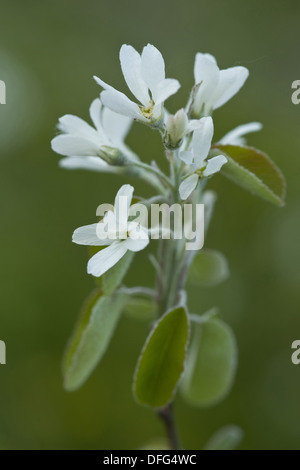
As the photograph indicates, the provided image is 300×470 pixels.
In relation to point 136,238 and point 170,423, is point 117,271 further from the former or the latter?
point 170,423

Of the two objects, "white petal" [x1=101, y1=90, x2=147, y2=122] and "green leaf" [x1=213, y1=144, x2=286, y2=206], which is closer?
"white petal" [x1=101, y1=90, x2=147, y2=122]

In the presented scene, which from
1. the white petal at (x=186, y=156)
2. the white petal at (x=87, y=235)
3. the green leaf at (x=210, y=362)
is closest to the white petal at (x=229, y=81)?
the white petal at (x=186, y=156)

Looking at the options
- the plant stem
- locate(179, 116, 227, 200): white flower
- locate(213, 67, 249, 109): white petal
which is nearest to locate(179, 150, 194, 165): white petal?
locate(179, 116, 227, 200): white flower

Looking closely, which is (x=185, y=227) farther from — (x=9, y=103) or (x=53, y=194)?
(x=9, y=103)

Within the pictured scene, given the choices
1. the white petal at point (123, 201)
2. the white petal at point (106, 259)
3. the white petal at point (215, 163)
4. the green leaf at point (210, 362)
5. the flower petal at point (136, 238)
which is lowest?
the green leaf at point (210, 362)

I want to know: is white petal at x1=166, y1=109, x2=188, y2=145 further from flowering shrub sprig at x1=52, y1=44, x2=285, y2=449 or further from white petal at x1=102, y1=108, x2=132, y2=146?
white petal at x1=102, y1=108, x2=132, y2=146

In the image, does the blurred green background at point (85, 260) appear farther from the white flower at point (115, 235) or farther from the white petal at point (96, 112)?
→ the white flower at point (115, 235)

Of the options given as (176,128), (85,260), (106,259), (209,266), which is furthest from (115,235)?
(85,260)
